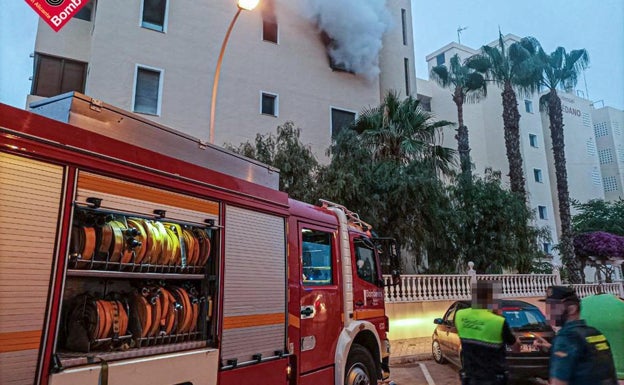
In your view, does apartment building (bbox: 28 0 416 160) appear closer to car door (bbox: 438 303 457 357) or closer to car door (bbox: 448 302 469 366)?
car door (bbox: 438 303 457 357)

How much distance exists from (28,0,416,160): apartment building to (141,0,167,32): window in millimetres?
35

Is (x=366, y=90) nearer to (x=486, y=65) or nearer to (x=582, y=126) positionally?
(x=486, y=65)

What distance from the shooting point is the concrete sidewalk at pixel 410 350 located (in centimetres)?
984

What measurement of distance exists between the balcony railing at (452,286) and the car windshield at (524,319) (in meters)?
3.49

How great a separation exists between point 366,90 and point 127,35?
10.2m

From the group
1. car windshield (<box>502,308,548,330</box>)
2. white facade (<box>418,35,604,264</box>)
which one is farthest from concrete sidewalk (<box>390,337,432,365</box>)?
white facade (<box>418,35,604,264</box>)

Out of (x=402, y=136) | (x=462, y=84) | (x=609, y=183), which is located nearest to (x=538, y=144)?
(x=462, y=84)

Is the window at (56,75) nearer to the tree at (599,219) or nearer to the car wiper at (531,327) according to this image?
the car wiper at (531,327)

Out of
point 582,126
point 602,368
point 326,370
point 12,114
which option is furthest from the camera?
point 582,126

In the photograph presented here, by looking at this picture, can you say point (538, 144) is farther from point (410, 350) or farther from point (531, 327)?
point (531, 327)

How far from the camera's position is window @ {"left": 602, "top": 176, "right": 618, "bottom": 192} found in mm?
38094

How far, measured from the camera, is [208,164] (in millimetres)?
4172

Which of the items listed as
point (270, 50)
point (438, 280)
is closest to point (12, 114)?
point (438, 280)

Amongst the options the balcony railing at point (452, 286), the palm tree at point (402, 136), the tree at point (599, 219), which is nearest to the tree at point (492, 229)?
the balcony railing at point (452, 286)
